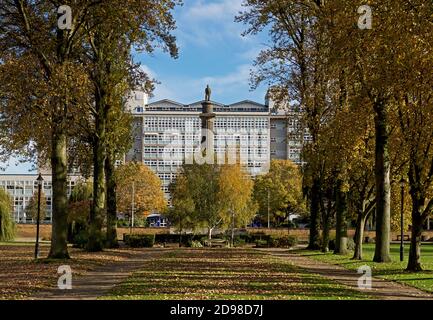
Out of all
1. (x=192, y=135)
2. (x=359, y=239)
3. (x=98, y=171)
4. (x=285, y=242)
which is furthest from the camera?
(x=192, y=135)

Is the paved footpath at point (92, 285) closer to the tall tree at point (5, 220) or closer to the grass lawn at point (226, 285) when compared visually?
the grass lawn at point (226, 285)

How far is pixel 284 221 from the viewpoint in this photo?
99.4 metres

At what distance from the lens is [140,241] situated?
162ft

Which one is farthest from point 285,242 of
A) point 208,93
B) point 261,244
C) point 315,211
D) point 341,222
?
point 208,93

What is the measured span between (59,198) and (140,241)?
72.9ft

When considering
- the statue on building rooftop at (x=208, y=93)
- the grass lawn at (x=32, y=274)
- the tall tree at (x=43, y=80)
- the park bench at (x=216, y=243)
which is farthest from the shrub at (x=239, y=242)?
the tall tree at (x=43, y=80)

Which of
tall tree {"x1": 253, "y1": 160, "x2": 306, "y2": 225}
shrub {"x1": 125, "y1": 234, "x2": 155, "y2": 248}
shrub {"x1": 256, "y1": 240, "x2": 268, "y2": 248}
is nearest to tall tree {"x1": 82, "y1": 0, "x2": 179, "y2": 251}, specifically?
shrub {"x1": 125, "y1": 234, "x2": 155, "y2": 248}

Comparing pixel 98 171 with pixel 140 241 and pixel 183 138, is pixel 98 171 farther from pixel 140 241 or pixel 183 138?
pixel 183 138

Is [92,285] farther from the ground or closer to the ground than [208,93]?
closer to the ground

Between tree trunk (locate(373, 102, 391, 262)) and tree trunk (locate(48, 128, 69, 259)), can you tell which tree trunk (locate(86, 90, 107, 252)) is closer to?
tree trunk (locate(48, 128, 69, 259))

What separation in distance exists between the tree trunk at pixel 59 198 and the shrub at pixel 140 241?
69.9ft

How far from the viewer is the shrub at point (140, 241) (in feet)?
160

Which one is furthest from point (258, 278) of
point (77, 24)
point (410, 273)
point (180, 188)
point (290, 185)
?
point (290, 185)
